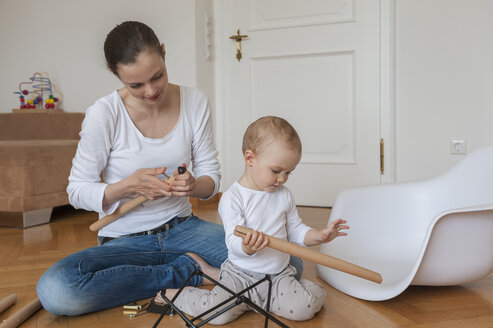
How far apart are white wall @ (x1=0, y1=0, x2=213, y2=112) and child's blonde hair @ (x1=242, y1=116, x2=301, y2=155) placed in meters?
1.92

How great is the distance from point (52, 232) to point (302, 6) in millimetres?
1957

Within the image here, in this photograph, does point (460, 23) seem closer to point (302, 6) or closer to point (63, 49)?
point (302, 6)

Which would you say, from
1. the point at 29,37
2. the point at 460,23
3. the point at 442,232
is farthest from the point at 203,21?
the point at 442,232

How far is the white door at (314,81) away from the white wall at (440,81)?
0.19 meters

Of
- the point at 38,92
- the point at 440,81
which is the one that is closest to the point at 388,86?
the point at 440,81

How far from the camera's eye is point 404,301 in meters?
1.34

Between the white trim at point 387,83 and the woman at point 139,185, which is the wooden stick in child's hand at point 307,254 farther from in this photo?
the white trim at point 387,83

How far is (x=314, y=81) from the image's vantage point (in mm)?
2982

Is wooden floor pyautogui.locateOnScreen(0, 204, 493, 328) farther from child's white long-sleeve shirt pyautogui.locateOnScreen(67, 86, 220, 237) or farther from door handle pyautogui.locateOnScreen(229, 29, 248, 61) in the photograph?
door handle pyautogui.locateOnScreen(229, 29, 248, 61)

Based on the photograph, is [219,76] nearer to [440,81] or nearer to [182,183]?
[440,81]

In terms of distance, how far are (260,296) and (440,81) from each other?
2115mm

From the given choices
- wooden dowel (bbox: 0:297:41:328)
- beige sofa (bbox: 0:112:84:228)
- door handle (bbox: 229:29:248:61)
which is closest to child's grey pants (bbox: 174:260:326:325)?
wooden dowel (bbox: 0:297:41:328)

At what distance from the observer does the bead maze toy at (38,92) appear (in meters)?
3.38

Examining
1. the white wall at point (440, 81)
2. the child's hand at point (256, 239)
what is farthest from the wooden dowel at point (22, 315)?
the white wall at point (440, 81)
